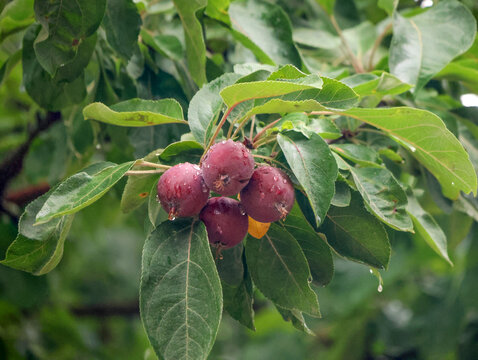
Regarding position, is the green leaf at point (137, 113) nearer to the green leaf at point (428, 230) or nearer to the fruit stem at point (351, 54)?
the green leaf at point (428, 230)

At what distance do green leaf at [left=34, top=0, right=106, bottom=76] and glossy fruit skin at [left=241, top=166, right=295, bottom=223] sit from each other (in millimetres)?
458

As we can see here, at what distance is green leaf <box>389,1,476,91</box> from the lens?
1.11 metres

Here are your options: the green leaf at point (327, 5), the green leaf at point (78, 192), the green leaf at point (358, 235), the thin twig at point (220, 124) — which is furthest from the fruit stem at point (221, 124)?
the green leaf at point (327, 5)

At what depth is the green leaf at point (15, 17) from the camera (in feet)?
3.97

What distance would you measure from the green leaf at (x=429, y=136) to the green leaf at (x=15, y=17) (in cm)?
81

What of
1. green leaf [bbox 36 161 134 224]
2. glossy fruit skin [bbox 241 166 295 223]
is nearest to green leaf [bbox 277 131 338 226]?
glossy fruit skin [bbox 241 166 295 223]

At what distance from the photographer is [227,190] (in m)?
0.77

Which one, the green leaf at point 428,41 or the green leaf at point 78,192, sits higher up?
the green leaf at point 78,192

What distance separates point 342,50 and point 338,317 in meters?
1.42

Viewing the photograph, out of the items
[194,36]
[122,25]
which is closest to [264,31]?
[194,36]

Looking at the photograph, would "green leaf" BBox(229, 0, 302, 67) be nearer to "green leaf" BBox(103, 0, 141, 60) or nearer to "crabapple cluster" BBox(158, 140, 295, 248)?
"green leaf" BBox(103, 0, 141, 60)

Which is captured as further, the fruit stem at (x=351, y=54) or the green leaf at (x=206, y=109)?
the fruit stem at (x=351, y=54)

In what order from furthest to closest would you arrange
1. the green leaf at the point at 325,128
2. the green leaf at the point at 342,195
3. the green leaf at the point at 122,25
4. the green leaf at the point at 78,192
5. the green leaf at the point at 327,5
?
1. the green leaf at the point at 327,5
2. the green leaf at the point at 122,25
3. the green leaf at the point at 325,128
4. the green leaf at the point at 342,195
5. the green leaf at the point at 78,192

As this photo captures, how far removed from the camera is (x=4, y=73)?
1.32m
